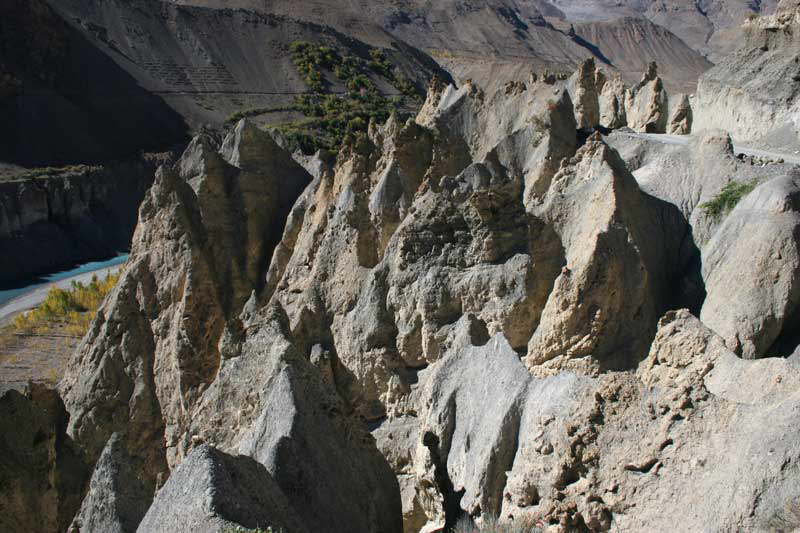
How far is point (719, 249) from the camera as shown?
12.5 metres

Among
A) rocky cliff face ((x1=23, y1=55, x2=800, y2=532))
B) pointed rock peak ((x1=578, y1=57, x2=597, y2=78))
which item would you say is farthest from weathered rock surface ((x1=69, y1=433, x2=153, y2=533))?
pointed rock peak ((x1=578, y1=57, x2=597, y2=78))

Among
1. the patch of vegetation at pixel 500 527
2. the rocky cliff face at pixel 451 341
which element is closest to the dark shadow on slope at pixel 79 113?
the rocky cliff face at pixel 451 341

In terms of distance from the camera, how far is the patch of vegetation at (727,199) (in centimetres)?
1355

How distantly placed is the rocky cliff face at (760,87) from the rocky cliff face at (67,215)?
44.2 metres

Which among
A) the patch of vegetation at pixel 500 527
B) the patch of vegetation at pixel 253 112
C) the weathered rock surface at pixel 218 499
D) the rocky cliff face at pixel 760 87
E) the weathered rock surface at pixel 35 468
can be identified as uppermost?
the patch of vegetation at pixel 253 112

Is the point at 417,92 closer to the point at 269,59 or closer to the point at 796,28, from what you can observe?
the point at 269,59

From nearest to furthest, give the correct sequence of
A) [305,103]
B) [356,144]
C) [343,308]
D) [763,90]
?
1. [343,308]
2. [356,144]
3. [763,90]
4. [305,103]

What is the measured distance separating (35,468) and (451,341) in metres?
6.39

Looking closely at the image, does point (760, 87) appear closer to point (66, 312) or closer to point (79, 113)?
point (66, 312)

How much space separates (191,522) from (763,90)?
22.0m

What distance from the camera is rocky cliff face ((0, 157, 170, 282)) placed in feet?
165

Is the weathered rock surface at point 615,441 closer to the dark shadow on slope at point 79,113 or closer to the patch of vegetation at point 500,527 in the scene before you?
the patch of vegetation at point 500,527

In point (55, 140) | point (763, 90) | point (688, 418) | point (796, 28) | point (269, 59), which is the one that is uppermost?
point (269, 59)

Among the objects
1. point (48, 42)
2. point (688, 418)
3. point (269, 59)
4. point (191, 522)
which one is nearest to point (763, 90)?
point (688, 418)
